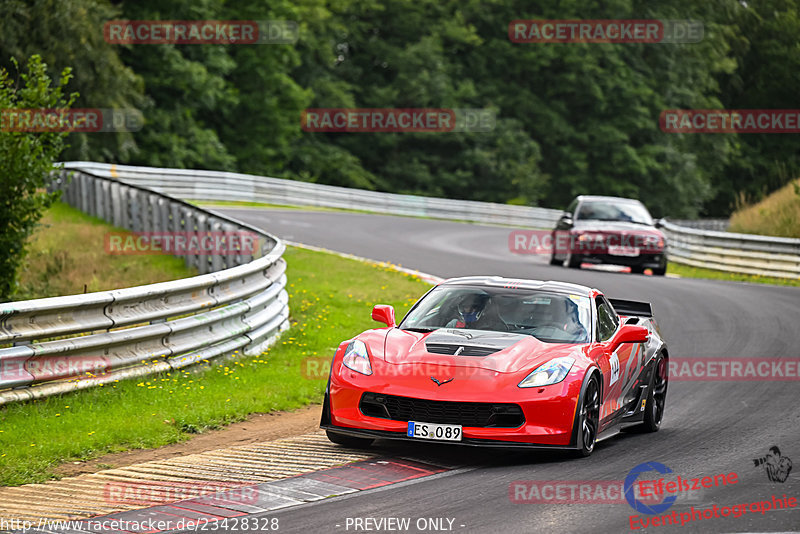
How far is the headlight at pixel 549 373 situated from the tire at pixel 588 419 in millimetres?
211

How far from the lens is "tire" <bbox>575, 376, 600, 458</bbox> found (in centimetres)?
805

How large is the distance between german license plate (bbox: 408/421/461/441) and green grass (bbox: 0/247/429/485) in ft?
6.78

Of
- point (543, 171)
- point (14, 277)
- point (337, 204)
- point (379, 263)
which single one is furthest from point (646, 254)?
point (543, 171)

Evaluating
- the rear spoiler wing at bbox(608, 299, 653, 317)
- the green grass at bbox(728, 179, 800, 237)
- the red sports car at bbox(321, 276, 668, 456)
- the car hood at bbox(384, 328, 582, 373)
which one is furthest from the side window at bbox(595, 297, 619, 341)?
the green grass at bbox(728, 179, 800, 237)

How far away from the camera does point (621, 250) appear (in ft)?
75.2

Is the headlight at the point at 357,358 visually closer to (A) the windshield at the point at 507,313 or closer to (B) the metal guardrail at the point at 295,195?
(A) the windshield at the point at 507,313

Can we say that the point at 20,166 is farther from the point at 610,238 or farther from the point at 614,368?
the point at 610,238

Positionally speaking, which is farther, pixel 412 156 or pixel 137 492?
pixel 412 156

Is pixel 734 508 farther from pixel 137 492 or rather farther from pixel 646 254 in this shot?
pixel 646 254

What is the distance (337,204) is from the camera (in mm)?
43906

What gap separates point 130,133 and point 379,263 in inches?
965

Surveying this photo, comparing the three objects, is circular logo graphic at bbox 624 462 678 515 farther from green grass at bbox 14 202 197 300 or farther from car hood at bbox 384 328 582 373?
green grass at bbox 14 202 197 300

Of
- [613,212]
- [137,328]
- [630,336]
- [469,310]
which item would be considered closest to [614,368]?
[630,336]

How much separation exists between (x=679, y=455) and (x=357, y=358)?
8.39ft
